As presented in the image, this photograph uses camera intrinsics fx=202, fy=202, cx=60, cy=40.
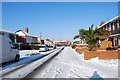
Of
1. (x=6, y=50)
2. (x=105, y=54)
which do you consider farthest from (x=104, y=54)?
(x=6, y=50)

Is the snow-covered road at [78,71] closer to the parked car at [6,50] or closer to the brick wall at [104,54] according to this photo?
the parked car at [6,50]

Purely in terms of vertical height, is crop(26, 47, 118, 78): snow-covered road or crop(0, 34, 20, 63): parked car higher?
crop(0, 34, 20, 63): parked car

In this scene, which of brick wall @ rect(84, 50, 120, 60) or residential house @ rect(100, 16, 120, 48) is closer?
brick wall @ rect(84, 50, 120, 60)

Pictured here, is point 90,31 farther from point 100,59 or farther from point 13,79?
point 13,79

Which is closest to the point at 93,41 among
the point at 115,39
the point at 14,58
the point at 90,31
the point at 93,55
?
the point at 90,31

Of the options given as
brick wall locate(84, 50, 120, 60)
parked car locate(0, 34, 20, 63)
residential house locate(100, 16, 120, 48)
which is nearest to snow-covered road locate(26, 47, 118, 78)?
parked car locate(0, 34, 20, 63)

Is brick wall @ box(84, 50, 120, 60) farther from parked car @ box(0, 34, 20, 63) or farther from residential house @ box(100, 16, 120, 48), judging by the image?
residential house @ box(100, 16, 120, 48)

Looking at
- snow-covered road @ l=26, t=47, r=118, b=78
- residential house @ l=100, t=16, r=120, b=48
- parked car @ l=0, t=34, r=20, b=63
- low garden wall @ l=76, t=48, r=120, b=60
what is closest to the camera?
snow-covered road @ l=26, t=47, r=118, b=78

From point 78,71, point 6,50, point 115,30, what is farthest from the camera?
point 115,30

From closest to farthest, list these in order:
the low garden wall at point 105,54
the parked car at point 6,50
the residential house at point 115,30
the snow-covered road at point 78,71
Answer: the snow-covered road at point 78,71
the parked car at point 6,50
the low garden wall at point 105,54
the residential house at point 115,30

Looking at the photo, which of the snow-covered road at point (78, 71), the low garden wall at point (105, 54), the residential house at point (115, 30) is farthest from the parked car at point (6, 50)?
the residential house at point (115, 30)

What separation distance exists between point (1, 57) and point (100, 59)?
30.8 feet

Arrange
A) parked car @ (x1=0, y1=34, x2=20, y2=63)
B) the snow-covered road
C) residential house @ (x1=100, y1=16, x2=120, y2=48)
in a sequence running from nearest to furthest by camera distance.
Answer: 1. the snow-covered road
2. parked car @ (x1=0, y1=34, x2=20, y2=63)
3. residential house @ (x1=100, y1=16, x2=120, y2=48)

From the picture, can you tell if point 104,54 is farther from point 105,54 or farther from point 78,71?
point 78,71
